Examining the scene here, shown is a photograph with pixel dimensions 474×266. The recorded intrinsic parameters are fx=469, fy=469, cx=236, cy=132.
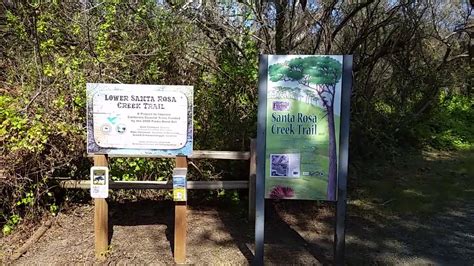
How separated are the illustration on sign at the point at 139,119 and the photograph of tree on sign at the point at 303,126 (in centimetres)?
85

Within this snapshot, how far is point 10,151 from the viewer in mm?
4906

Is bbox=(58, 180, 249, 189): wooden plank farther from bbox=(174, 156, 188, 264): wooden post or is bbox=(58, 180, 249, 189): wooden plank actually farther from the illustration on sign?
the illustration on sign

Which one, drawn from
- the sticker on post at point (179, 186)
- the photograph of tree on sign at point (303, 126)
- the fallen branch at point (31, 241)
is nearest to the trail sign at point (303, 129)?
the photograph of tree on sign at point (303, 126)

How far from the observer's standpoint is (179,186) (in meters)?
4.45

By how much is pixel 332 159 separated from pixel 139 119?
73.5 inches

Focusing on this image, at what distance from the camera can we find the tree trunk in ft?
14.3

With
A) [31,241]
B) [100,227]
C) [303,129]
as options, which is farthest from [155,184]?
[303,129]

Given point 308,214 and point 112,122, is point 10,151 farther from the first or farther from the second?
point 308,214

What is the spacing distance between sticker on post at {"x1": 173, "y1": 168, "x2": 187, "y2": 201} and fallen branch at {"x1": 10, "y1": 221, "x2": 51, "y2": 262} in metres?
1.78

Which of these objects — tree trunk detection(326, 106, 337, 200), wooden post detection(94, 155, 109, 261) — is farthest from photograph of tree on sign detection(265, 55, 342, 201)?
wooden post detection(94, 155, 109, 261)

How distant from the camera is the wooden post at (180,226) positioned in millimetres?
4551

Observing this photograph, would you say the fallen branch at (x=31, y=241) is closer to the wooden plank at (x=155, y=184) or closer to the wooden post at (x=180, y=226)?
the wooden plank at (x=155, y=184)

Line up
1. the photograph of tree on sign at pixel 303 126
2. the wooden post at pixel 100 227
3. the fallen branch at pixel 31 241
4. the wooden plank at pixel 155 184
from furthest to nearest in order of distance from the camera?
the wooden plank at pixel 155 184
the fallen branch at pixel 31 241
the wooden post at pixel 100 227
the photograph of tree on sign at pixel 303 126

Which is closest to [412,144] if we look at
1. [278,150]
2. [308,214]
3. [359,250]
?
[308,214]
